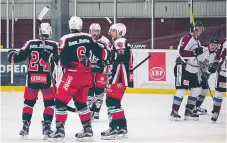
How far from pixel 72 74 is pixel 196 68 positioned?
2211 mm

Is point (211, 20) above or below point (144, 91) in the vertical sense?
above

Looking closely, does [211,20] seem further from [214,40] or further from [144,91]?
[214,40]

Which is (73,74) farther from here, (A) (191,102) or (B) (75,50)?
(A) (191,102)

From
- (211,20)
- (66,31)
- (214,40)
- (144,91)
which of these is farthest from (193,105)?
(211,20)

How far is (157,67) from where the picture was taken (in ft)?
33.0

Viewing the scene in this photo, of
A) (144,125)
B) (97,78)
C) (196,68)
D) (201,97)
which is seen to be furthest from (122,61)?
(201,97)

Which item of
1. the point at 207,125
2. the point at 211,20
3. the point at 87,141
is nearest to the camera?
the point at 87,141

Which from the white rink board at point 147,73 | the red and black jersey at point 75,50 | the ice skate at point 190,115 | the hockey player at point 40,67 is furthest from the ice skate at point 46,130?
the white rink board at point 147,73

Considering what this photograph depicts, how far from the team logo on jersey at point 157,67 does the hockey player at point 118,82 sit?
419cm

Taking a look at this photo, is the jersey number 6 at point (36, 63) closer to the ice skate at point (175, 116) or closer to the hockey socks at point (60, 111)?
the hockey socks at point (60, 111)

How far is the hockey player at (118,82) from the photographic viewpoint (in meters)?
5.69

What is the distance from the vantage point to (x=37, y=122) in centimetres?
694

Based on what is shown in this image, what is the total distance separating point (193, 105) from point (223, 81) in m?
0.56

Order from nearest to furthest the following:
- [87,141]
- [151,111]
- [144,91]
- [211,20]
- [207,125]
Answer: [87,141] → [207,125] → [151,111] → [144,91] → [211,20]
